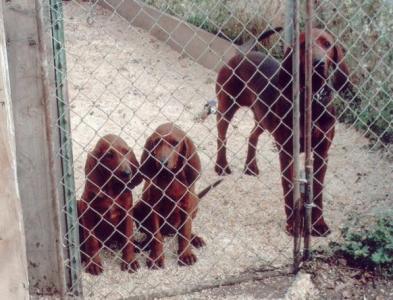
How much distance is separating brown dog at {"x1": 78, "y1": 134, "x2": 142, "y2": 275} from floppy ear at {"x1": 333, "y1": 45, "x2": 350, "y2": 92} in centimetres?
128

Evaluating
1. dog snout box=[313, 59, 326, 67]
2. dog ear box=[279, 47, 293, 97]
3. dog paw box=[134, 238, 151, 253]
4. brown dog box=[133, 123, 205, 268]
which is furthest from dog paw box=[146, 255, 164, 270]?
dog snout box=[313, 59, 326, 67]

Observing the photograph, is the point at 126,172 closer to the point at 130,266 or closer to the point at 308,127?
the point at 130,266

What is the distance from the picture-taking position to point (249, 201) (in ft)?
17.1

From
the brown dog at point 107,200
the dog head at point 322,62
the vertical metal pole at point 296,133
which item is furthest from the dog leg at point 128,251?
the dog head at point 322,62

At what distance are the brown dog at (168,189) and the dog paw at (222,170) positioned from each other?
4.00ft

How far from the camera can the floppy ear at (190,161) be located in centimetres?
425

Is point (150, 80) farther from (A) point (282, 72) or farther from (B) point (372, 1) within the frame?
(A) point (282, 72)

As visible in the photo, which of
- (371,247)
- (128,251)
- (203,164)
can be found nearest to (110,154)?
(128,251)

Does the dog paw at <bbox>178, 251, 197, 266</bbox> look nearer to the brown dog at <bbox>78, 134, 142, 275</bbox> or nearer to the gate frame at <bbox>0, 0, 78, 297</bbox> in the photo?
the brown dog at <bbox>78, 134, 142, 275</bbox>

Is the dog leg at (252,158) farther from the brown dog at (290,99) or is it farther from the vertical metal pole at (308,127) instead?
the vertical metal pole at (308,127)

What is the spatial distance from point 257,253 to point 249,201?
0.82 metres

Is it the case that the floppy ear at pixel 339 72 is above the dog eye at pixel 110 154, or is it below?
above

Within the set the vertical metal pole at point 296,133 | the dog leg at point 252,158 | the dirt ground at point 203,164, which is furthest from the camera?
the dog leg at point 252,158

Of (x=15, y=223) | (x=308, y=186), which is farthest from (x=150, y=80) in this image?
(x=15, y=223)
